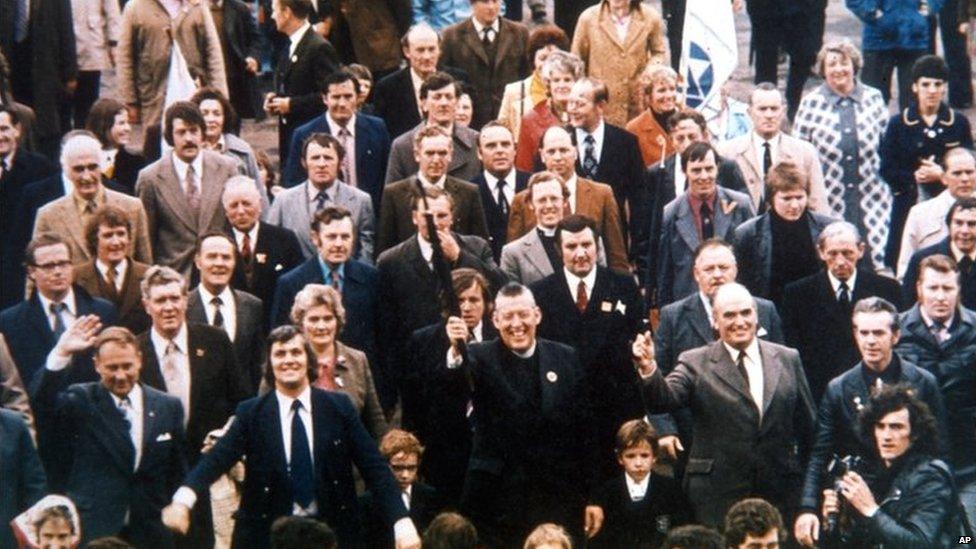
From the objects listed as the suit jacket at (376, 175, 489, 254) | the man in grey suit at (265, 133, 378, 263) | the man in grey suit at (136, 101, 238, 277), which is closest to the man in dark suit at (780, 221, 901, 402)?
the suit jacket at (376, 175, 489, 254)

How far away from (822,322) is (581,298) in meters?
1.19

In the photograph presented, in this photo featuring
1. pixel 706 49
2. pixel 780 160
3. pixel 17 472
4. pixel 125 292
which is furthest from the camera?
pixel 706 49

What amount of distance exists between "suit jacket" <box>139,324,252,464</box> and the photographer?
2.76 metres

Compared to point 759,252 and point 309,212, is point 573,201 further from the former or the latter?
point 309,212

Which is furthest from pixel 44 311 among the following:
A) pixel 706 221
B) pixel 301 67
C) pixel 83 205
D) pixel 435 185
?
pixel 301 67

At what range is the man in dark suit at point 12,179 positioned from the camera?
42.3ft

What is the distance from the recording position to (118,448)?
36.0ft

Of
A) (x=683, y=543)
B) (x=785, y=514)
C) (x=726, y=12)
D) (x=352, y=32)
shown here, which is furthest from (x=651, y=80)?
(x=683, y=543)

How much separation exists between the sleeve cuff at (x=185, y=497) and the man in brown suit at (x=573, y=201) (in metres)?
3.12

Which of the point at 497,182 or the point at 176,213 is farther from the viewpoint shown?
the point at 497,182

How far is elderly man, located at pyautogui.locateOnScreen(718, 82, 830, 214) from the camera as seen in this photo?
45.1 feet

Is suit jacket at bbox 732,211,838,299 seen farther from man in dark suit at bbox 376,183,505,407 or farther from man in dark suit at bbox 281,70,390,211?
man in dark suit at bbox 281,70,390,211

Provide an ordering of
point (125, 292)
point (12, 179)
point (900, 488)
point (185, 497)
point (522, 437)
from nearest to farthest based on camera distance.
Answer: point (185, 497)
point (900, 488)
point (522, 437)
point (125, 292)
point (12, 179)

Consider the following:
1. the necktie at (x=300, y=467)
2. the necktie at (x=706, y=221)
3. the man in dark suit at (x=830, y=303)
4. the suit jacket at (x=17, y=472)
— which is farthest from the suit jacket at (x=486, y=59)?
the suit jacket at (x=17, y=472)
